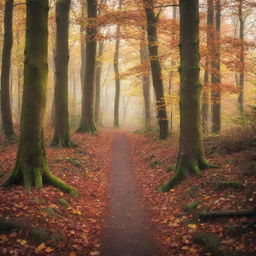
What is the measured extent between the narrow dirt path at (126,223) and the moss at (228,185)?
7.19ft

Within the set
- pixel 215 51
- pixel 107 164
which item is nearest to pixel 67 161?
pixel 107 164

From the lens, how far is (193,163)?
9.30 metres

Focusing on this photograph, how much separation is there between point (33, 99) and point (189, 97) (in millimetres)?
4875

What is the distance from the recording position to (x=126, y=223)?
296 inches

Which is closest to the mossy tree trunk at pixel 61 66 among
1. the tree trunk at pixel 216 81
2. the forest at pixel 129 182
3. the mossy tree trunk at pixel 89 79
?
the forest at pixel 129 182

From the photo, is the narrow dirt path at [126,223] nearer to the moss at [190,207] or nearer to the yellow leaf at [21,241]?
the moss at [190,207]

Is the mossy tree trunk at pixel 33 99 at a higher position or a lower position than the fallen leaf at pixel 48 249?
higher

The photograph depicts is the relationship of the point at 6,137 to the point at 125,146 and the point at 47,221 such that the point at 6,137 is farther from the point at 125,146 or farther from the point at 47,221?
the point at 47,221

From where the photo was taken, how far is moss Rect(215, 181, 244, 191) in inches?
286

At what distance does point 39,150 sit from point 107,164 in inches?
230

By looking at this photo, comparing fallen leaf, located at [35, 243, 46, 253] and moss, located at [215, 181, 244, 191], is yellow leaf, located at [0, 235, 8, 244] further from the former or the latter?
moss, located at [215, 181, 244, 191]

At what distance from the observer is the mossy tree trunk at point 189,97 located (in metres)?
8.98

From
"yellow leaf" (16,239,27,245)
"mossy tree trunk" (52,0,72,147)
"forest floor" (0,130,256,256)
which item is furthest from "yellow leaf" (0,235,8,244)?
"mossy tree trunk" (52,0,72,147)

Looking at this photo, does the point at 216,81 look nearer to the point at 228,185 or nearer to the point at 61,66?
the point at 61,66
